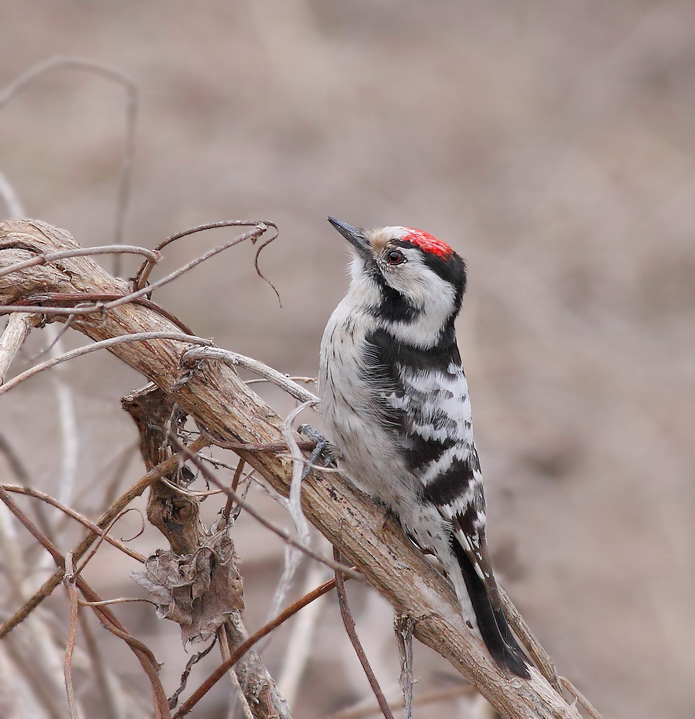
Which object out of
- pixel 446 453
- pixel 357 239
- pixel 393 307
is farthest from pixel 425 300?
pixel 446 453

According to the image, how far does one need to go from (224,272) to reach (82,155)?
2.11 metres

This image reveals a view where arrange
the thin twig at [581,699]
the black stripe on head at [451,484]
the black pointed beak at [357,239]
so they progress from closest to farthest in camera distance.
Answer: the thin twig at [581,699] → the black stripe on head at [451,484] → the black pointed beak at [357,239]

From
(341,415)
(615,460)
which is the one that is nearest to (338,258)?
(615,460)

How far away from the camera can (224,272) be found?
28.2 feet

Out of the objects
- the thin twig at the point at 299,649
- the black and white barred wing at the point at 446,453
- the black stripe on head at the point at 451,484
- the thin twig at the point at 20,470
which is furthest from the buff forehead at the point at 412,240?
the thin twig at the point at 20,470

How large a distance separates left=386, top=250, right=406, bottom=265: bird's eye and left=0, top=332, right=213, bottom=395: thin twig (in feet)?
4.61

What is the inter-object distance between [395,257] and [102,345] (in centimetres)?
163

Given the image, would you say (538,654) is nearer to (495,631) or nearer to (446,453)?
(495,631)

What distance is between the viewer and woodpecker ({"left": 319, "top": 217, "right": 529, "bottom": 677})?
3.07 metres

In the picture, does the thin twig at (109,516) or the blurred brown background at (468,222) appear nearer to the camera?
the thin twig at (109,516)

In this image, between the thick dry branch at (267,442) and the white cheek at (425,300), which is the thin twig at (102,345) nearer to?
the thick dry branch at (267,442)

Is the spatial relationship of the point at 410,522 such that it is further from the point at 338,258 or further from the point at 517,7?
the point at 517,7

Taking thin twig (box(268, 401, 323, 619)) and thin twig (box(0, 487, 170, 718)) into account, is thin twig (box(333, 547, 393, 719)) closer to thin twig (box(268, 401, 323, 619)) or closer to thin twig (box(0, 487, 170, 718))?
thin twig (box(268, 401, 323, 619))

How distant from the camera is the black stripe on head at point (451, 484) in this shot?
125 inches
